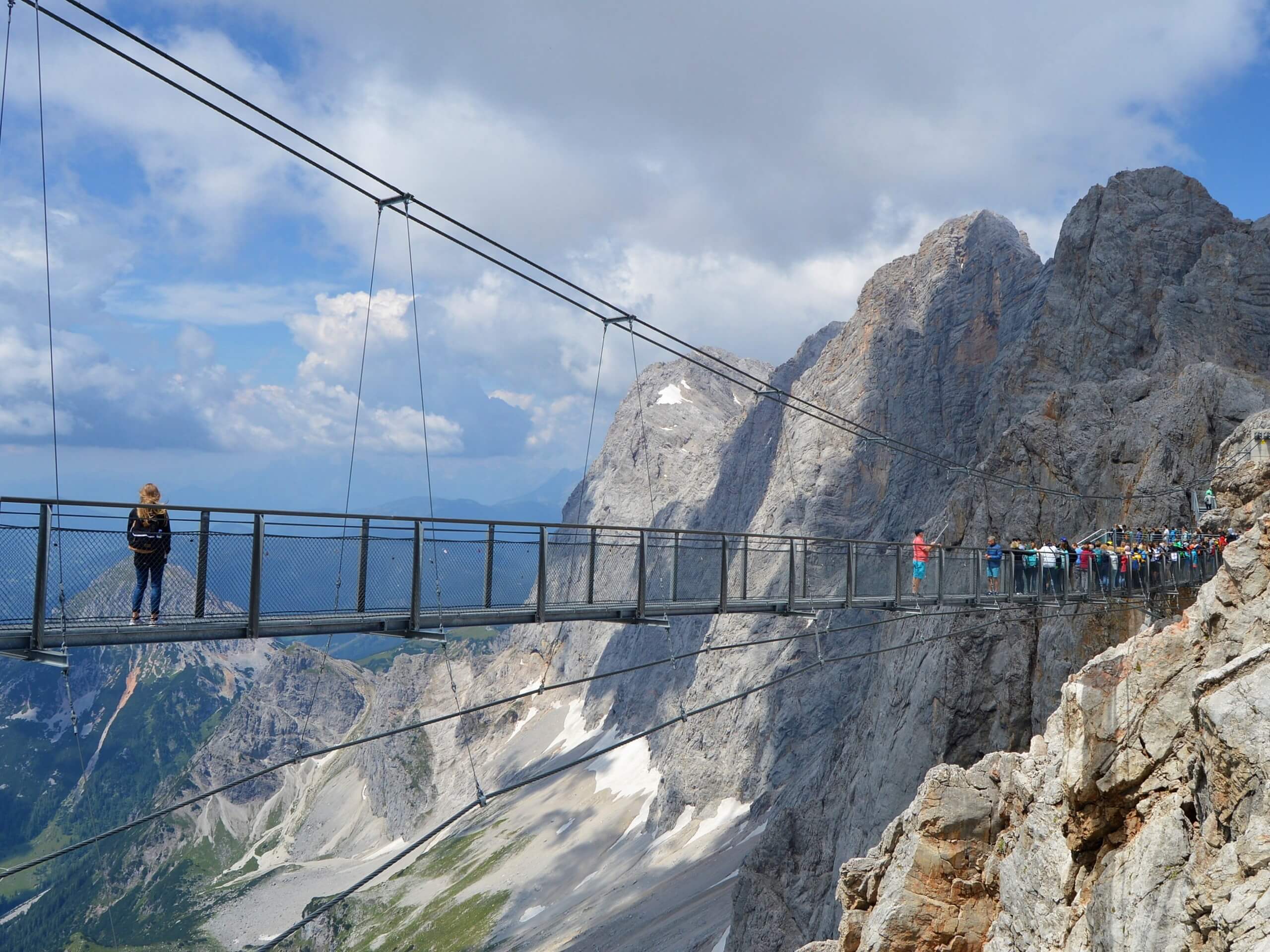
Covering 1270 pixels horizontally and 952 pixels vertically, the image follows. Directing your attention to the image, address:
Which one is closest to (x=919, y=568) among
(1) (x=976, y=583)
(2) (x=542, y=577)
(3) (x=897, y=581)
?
(3) (x=897, y=581)

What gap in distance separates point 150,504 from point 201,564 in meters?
0.76

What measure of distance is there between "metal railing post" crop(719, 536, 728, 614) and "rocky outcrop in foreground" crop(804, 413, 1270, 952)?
4735 millimetres

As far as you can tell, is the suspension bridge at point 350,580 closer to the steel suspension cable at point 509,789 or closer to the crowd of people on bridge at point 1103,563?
the steel suspension cable at point 509,789

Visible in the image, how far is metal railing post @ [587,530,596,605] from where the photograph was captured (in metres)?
13.3

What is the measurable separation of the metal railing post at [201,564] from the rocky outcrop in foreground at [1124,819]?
8951mm

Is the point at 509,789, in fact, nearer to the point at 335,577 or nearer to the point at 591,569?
the point at 591,569

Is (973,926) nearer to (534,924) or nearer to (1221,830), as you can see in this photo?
→ (1221,830)

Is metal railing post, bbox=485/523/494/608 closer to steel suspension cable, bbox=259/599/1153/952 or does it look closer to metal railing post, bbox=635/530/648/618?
metal railing post, bbox=635/530/648/618

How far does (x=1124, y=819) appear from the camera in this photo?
11609 mm

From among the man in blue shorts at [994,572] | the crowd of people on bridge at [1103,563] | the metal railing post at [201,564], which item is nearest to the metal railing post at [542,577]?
the metal railing post at [201,564]

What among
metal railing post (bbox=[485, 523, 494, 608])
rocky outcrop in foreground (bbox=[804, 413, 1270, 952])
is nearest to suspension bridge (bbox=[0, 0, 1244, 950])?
metal railing post (bbox=[485, 523, 494, 608])

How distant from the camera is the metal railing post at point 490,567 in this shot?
1273cm

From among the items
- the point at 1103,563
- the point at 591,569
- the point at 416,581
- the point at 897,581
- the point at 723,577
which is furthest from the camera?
the point at 1103,563

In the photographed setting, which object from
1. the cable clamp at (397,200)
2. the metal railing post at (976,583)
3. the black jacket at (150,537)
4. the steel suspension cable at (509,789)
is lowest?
the steel suspension cable at (509,789)
